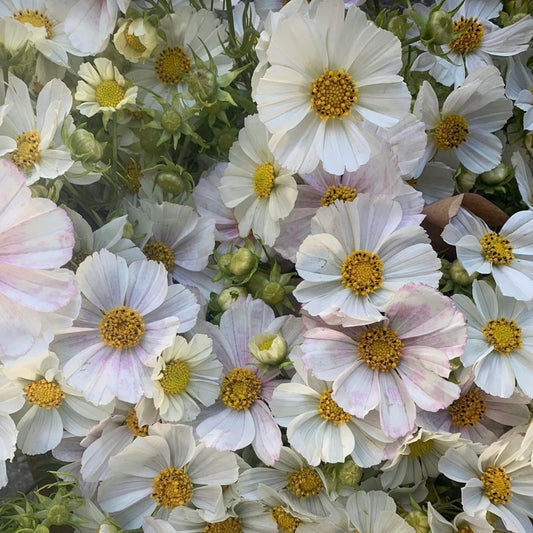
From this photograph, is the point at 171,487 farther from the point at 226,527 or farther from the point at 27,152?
the point at 27,152

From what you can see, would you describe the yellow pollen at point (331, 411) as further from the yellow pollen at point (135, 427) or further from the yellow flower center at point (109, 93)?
the yellow flower center at point (109, 93)

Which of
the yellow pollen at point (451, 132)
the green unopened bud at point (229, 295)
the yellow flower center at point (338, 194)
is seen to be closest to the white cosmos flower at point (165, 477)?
the green unopened bud at point (229, 295)

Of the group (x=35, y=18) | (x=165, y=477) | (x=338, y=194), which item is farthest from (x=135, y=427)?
(x=35, y=18)

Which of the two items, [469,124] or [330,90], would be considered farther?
[469,124]

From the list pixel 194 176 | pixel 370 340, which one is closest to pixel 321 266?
pixel 370 340

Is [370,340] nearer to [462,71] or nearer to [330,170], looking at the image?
[330,170]

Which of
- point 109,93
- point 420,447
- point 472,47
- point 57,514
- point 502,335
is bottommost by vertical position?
point 57,514
